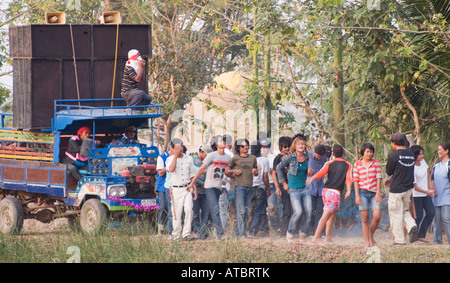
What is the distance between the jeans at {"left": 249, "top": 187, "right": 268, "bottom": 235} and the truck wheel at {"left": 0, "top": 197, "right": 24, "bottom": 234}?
4582 mm

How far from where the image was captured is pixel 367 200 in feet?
41.4

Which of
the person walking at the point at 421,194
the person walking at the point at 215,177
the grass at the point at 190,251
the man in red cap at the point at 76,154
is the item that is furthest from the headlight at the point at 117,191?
the person walking at the point at 421,194

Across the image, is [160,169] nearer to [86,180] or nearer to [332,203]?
[86,180]

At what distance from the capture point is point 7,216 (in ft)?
52.9

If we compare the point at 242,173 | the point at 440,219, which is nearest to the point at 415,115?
the point at 440,219

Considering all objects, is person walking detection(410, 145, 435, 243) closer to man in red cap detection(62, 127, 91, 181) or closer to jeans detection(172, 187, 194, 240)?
jeans detection(172, 187, 194, 240)

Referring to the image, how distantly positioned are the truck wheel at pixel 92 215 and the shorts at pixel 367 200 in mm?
4417

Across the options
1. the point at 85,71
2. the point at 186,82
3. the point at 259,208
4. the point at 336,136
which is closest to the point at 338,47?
the point at 336,136

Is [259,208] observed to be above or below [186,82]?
below

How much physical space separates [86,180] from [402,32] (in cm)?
660

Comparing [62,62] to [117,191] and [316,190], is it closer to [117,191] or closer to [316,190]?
[117,191]

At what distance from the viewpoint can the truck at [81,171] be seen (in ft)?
47.3

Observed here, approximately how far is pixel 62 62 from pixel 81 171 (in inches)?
99.6

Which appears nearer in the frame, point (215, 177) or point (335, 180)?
point (335, 180)
